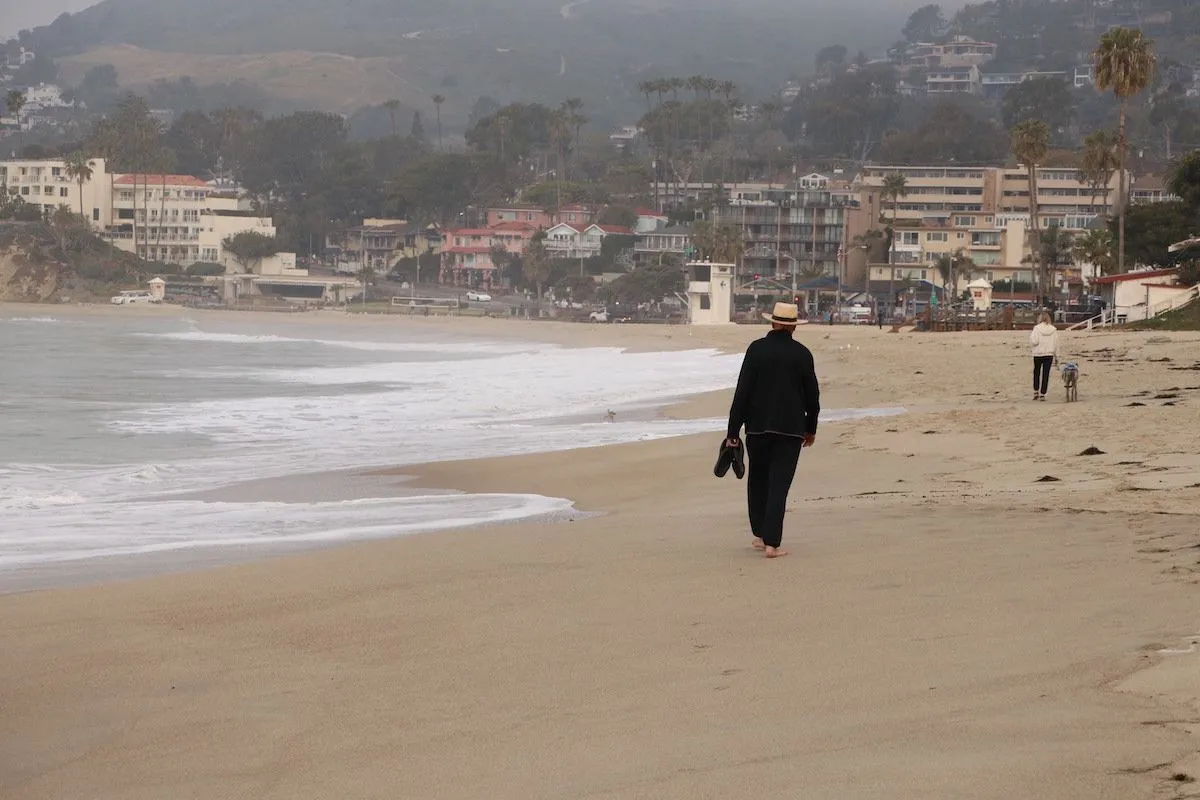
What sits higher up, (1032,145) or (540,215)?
(540,215)

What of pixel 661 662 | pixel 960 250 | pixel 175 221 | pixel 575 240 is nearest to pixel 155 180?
pixel 175 221

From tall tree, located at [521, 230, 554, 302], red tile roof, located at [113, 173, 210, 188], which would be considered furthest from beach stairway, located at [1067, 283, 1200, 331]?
red tile roof, located at [113, 173, 210, 188]

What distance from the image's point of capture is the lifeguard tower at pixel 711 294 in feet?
256

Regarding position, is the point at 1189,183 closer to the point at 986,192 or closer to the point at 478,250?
the point at 986,192

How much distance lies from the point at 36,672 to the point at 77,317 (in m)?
90.4

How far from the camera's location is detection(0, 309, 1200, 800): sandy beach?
4.14 metres

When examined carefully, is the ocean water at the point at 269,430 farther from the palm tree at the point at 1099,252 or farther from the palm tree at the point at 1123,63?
the palm tree at the point at 1099,252

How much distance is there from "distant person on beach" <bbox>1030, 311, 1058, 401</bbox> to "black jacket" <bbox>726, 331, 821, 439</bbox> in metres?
10.4

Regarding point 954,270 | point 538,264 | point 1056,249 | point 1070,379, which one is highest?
point 1056,249

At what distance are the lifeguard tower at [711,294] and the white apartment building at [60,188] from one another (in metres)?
67.6

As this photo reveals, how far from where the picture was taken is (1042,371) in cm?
1777

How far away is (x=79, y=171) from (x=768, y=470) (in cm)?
12954

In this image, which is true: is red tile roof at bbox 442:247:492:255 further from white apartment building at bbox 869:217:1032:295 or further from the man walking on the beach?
the man walking on the beach

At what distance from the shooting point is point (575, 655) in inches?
218
